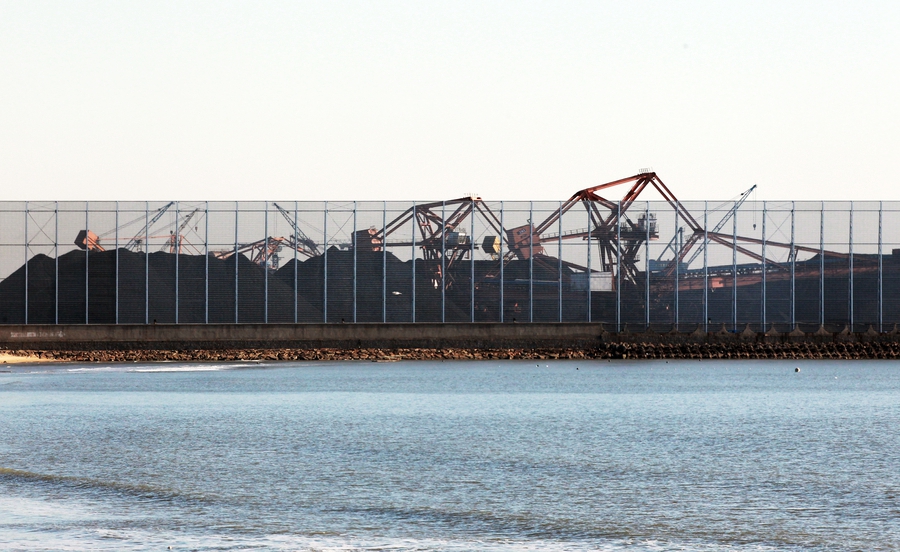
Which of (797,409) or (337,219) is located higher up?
(337,219)

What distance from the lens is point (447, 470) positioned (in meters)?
20.9

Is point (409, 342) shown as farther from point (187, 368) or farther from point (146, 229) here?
point (146, 229)

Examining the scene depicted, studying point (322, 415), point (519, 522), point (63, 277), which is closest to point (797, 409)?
point (322, 415)

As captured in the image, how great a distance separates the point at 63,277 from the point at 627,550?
208 feet

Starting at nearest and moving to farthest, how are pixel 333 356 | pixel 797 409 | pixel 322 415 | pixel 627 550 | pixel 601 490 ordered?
pixel 627 550
pixel 601 490
pixel 322 415
pixel 797 409
pixel 333 356

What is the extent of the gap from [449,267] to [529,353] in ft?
23.8

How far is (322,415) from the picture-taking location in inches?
1303

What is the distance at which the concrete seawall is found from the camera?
70688 mm

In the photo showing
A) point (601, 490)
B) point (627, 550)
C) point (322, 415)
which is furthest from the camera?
point (322, 415)

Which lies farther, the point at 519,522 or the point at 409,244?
the point at 409,244

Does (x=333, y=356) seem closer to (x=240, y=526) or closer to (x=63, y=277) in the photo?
(x=63, y=277)

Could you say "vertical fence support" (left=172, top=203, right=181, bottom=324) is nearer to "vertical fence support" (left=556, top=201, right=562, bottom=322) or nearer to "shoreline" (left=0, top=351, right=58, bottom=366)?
"shoreline" (left=0, top=351, right=58, bottom=366)

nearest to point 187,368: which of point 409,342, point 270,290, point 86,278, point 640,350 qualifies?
point 270,290

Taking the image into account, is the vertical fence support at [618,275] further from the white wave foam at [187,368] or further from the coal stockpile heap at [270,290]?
the white wave foam at [187,368]
